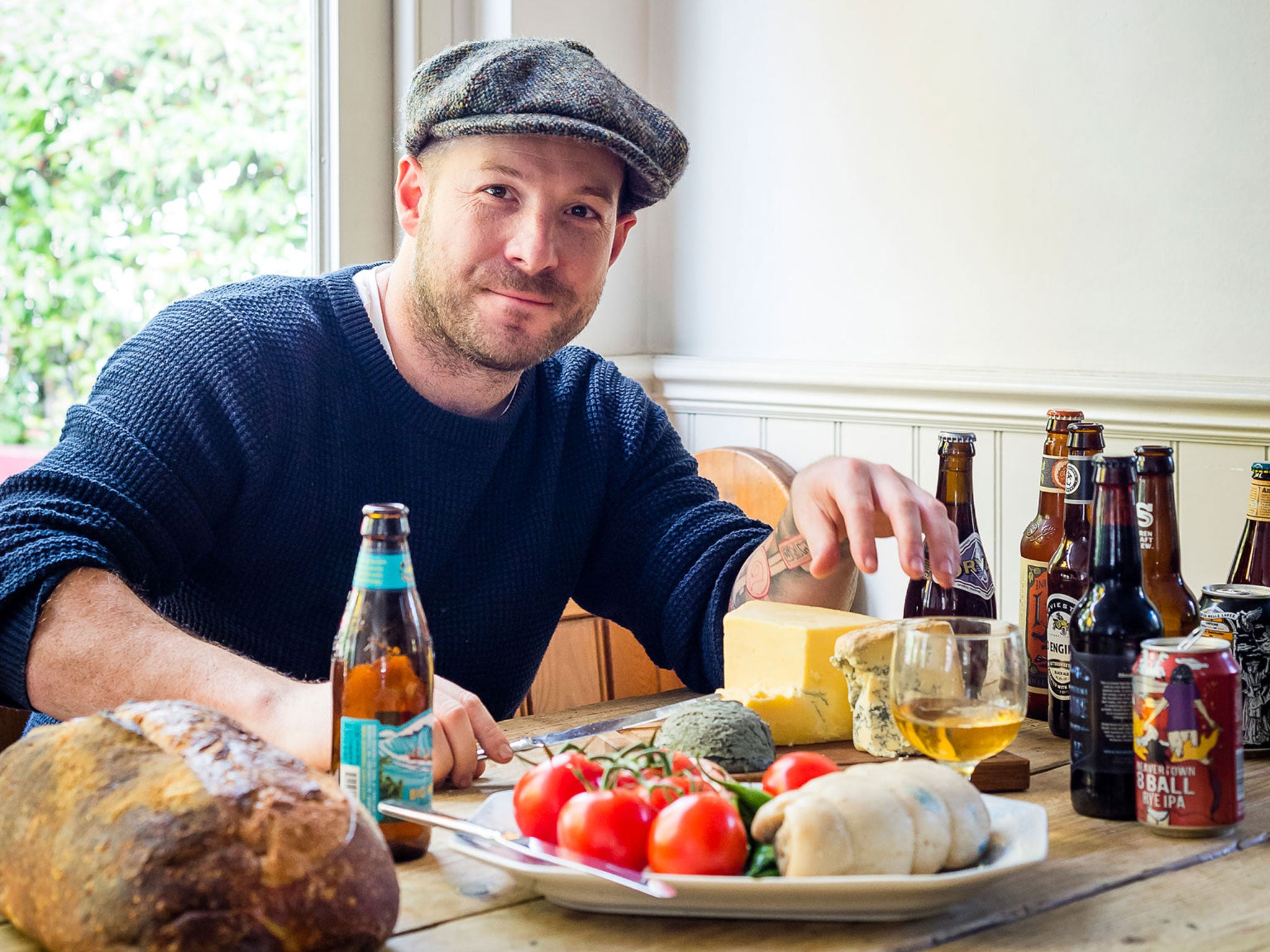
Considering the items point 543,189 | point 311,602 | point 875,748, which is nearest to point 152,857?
point 875,748

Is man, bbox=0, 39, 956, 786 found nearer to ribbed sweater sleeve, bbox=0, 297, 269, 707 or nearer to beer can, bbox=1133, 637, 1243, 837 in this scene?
ribbed sweater sleeve, bbox=0, 297, 269, 707

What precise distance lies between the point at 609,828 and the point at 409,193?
1149 millimetres

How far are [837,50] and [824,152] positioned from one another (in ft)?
0.61

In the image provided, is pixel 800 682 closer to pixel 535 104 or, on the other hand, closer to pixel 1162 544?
pixel 1162 544

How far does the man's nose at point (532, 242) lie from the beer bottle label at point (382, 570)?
0.77 metres

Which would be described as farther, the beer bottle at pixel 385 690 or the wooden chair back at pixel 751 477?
the wooden chair back at pixel 751 477

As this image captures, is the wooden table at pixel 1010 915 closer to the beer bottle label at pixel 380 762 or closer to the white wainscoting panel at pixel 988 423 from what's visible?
the beer bottle label at pixel 380 762

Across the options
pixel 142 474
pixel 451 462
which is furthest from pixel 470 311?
pixel 142 474

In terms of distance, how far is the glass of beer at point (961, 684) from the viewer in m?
1.02

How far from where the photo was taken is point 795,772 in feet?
3.11

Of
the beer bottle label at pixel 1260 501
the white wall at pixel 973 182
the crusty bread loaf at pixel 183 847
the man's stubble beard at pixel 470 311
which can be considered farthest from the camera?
the white wall at pixel 973 182

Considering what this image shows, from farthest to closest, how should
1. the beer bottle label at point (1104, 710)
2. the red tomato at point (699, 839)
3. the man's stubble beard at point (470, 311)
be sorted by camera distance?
the man's stubble beard at point (470, 311)
the beer bottle label at point (1104, 710)
the red tomato at point (699, 839)

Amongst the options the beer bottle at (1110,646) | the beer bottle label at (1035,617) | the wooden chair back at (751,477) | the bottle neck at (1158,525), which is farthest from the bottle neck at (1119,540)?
the wooden chair back at (751,477)

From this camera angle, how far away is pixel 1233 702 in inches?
38.4
